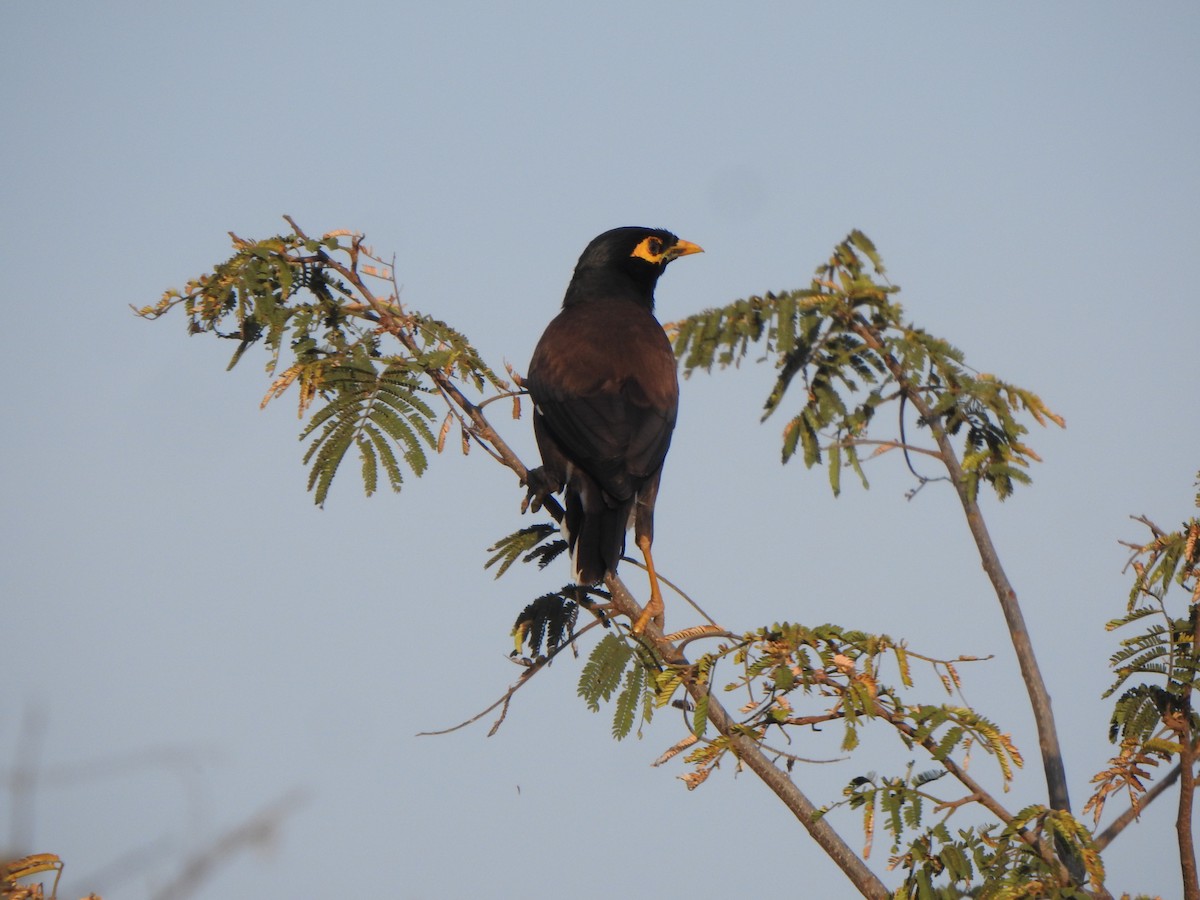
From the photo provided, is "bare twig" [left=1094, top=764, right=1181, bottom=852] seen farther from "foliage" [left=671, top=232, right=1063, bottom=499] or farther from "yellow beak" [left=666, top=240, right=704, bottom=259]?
"yellow beak" [left=666, top=240, right=704, bottom=259]

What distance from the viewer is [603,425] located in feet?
14.9

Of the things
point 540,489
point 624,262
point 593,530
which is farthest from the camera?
point 624,262

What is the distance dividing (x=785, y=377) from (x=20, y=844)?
313cm

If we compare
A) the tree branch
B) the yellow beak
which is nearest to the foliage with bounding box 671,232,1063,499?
the tree branch

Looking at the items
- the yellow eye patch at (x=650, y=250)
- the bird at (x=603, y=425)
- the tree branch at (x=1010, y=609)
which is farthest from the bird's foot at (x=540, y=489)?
the yellow eye patch at (x=650, y=250)

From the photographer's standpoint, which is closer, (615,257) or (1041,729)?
(1041,729)

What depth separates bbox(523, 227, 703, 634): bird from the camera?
4.27 m

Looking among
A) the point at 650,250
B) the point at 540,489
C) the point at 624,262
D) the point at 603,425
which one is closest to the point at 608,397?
the point at 603,425

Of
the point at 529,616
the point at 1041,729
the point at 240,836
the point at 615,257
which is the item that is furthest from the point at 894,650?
the point at 615,257

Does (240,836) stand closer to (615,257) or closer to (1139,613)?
(1139,613)

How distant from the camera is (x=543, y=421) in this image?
475cm

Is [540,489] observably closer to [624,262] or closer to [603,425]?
[603,425]

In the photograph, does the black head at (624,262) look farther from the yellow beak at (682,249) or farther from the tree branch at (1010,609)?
the tree branch at (1010,609)

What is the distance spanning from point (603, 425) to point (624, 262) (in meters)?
1.81
